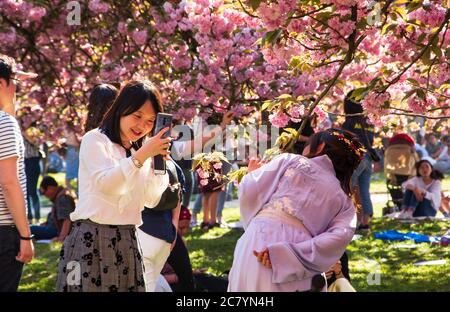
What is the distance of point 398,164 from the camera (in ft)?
46.2

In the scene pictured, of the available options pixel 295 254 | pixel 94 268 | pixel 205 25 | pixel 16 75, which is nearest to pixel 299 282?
pixel 295 254

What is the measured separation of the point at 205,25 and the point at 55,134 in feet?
22.1

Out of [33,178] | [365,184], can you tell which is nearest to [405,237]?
[365,184]

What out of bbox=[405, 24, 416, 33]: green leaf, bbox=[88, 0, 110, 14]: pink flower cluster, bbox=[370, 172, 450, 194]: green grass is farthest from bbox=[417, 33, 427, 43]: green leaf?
bbox=[370, 172, 450, 194]: green grass

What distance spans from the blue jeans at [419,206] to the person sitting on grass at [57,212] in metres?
4.83

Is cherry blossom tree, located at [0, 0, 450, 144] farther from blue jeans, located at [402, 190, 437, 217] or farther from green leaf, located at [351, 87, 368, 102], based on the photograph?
blue jeans, located at [402, 190, 437, 217]

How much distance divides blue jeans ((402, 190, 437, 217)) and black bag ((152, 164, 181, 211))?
26.2 feet

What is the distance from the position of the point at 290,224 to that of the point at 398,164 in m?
10.1

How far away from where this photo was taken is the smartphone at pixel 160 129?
13.3 feet

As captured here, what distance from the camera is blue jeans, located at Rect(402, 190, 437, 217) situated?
13.1 metres

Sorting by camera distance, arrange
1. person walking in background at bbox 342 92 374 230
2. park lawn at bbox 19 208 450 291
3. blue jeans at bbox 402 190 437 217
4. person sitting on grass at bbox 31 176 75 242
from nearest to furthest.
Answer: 1. park lawn at bbox 19 208 450 291
2. person walking in background at bbox 342 92 374 230
3. person sitting on grass at bbox 31 176 75 242
4. blue jeans at bbox 402 190 437 217

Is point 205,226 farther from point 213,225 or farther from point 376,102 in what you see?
point 376,102

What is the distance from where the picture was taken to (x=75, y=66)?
36.5 feet
